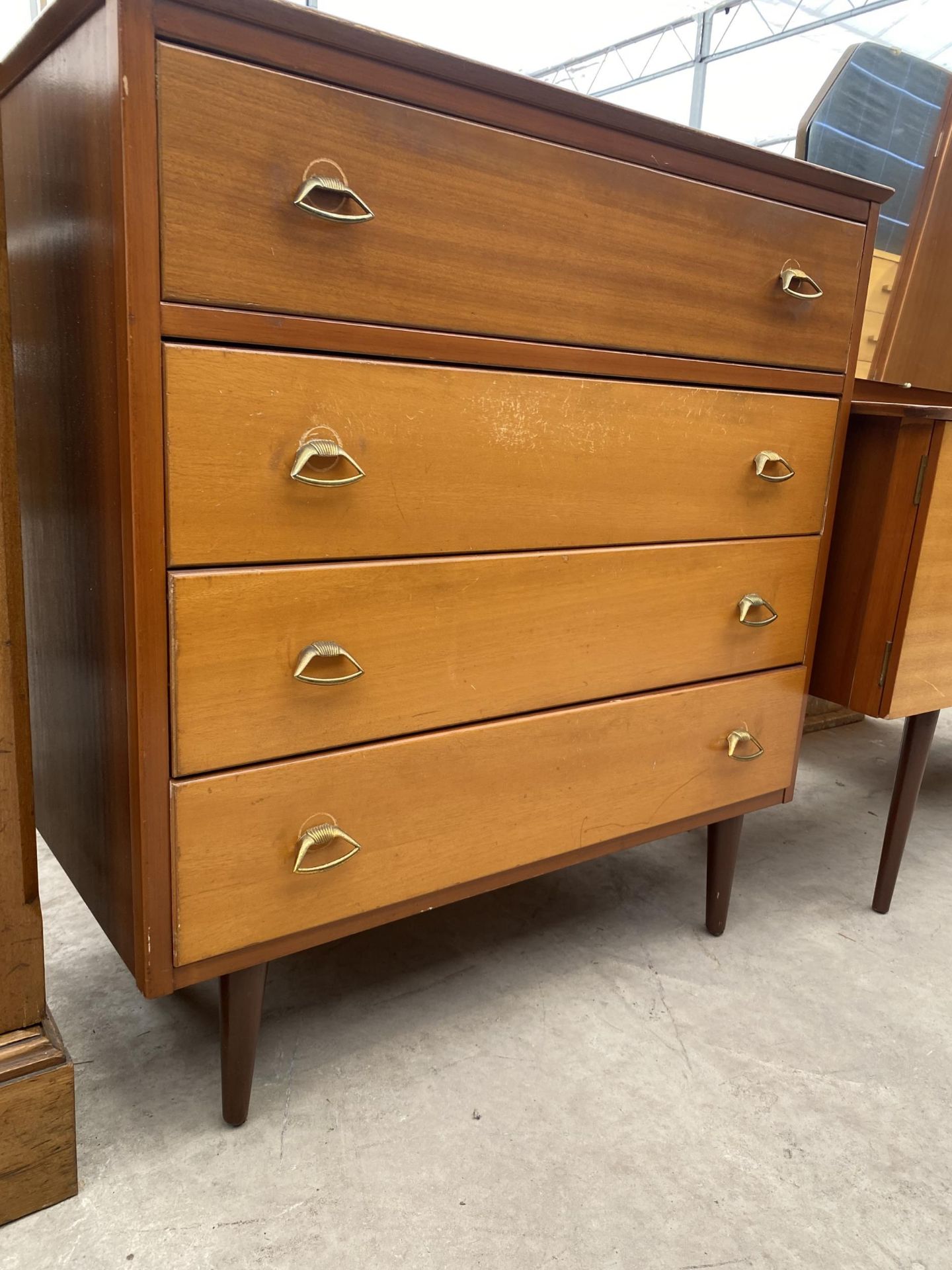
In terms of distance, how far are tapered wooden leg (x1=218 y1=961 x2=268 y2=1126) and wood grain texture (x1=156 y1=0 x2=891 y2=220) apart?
0.84m

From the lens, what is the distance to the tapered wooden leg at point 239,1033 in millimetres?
936

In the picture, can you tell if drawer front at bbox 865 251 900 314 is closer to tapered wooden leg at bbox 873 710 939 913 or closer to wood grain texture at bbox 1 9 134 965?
tapered wooden leg at bbox 873 710 939 913

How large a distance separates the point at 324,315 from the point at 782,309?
2.09ft

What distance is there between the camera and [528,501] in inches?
38.5

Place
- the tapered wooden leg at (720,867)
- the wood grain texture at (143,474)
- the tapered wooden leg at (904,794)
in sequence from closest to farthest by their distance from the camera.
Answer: the wood grain texture at (143,474)
the tapered wooden leg at (720,867)
the tapered wooden leg at (904,794)

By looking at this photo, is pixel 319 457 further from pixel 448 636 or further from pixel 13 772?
pixel 13 772

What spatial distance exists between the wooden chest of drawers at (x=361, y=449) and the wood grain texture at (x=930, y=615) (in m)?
0.23

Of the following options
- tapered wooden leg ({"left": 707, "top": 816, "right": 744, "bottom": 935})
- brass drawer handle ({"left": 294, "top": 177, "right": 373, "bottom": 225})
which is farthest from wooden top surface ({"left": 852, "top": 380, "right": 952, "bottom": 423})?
brass drawer handle ({"left": 294, "top": 177, "right": 373, "bottom": 225})

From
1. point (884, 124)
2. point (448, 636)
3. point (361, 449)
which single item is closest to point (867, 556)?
point (448, 636)

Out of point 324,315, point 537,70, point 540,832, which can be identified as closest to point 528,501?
point 324,315

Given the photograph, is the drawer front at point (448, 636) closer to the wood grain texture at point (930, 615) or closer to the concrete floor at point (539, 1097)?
the wood grain texture at point (930, 615)

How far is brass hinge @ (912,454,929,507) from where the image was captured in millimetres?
1260

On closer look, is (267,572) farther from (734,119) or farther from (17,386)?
(734,119)

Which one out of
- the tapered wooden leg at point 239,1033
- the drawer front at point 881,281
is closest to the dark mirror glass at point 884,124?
the drawer front at point 881,281
